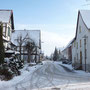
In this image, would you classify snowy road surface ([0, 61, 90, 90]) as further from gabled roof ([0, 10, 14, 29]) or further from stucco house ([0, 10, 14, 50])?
gabled roof ([0, 10, 14, 29])

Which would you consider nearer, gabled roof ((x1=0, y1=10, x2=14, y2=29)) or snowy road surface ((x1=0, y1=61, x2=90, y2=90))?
snowy road surface ((x1=0, y1=61, x2=90, y2=90))

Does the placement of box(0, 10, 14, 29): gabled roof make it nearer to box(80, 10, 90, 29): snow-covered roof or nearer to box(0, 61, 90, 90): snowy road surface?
box(80, 10, 90, 29): snow-covered roof

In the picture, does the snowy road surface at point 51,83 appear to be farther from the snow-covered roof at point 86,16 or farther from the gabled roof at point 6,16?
the gabled roof at point 6,16

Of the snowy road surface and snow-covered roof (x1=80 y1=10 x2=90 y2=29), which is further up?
snow-covered roof (x1=80 y1=10 x2=90 y2=29)

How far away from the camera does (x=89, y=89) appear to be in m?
9.83

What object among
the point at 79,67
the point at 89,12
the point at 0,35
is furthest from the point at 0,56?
the point at 89,12

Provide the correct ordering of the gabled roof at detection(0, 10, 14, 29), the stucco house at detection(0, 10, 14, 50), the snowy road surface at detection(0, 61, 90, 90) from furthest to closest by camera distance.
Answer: the gabled roof at detection(0, 10, 14, 29), the stucco house at detection(0, 10, 14, 50), the snowy road surface at detection(0, 61, 90, 90)

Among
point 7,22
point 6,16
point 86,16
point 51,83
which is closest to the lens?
point 51,83

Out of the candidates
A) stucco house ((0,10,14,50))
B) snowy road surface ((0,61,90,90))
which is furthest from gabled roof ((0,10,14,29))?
snowy road surface ((0,61,90,90))

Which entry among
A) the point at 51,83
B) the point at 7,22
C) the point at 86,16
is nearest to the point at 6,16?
the point at 7,22

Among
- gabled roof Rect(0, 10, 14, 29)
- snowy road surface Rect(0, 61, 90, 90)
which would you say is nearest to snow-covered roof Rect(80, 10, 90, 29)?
snowy road surface Rect(0, 61, 90, 90)

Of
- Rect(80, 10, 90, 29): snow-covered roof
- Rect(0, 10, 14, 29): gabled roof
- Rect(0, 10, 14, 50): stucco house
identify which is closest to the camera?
Rect(80, 10, 90, 29): snow-covered roof

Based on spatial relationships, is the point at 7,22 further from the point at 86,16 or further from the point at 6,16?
the point at 86,16

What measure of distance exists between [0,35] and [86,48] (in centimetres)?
1511
